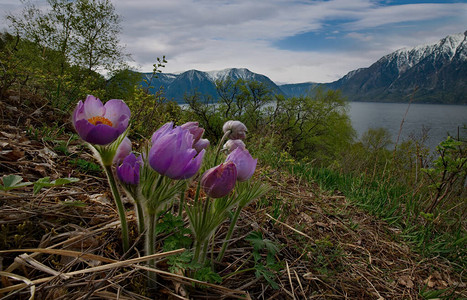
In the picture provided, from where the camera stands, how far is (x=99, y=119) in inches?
35.6

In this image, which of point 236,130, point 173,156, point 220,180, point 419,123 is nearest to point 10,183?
point 173,156

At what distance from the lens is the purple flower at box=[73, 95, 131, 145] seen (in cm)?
76

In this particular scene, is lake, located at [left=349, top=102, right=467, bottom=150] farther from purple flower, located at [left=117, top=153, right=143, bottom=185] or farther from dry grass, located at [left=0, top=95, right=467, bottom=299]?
purple flower, located at [left=117, top=153, right=143, bottom=185]

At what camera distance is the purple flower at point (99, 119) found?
30.0 inches

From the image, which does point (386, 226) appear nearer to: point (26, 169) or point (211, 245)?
point (211, 245)

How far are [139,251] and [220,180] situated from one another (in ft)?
1.78

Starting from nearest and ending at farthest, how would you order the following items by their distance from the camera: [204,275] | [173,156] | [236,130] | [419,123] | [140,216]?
1. [173,156]
2. [204,275]
3. [140,216]
4. [236,130]
5. [419,123]

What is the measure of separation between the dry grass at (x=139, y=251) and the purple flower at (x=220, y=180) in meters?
Result: 0.32

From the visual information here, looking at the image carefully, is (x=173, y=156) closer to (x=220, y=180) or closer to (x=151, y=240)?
(x=220, y=180)

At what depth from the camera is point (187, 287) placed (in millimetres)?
960

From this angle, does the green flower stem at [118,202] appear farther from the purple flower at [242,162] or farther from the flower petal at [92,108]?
the purple flower at [242,162]

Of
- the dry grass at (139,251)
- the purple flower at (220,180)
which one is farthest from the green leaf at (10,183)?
the purple flower at (220,180)

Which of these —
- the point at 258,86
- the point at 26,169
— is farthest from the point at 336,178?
the point at 258,86

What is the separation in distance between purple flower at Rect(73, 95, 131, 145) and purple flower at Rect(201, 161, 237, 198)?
32cm
